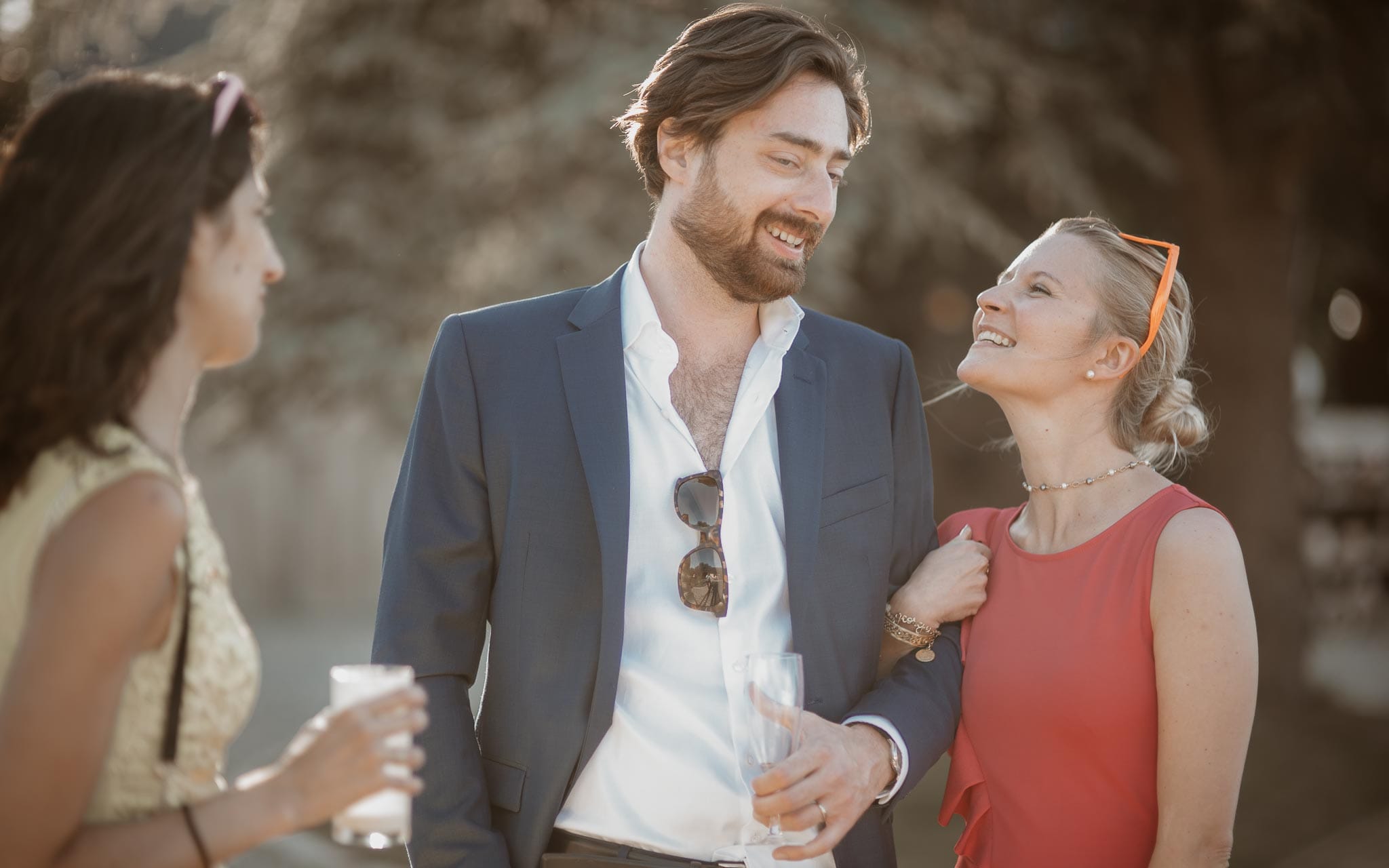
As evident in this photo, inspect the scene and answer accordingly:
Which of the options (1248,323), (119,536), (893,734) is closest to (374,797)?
(119,536)

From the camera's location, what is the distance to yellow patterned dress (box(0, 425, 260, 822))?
173 cm

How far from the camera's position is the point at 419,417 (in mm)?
2877

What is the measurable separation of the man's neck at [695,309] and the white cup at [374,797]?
148cm

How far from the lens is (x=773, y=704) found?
90.0 inches

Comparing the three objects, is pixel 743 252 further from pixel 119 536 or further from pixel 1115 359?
pixel 119 536

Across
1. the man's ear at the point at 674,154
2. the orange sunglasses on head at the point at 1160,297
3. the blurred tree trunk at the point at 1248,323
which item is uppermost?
the man's ear at the point at 674,154

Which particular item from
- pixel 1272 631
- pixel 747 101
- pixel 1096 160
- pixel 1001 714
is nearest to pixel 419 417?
pixel 747 101

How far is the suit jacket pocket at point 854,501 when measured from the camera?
2.94 metres

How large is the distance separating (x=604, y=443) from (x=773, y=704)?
2.66ft

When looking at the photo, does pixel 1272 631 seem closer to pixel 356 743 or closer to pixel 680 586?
pixel 680 586

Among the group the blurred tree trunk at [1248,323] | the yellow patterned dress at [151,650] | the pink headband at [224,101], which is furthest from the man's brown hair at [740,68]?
the blurred tree trunk at [1248,323]

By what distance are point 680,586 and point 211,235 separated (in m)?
1.30

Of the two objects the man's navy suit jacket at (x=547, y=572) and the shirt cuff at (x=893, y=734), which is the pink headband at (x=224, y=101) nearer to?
the man's navy suit jacket at (x=547, y=572)

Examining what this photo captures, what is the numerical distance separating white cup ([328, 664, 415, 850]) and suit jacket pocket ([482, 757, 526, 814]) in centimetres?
91
